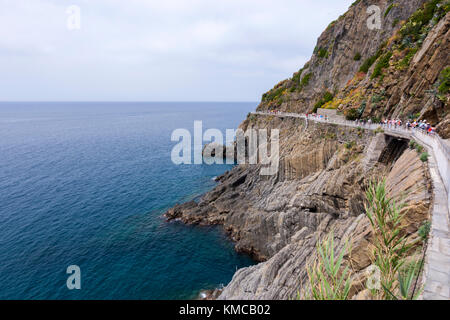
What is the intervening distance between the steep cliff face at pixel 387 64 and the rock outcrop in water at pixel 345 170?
128mm

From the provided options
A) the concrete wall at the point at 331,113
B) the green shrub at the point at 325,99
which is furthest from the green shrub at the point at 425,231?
the green shrub at the point at 325,99

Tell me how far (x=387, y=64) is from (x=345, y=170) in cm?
1875

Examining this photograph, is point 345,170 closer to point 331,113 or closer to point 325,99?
point 331,113

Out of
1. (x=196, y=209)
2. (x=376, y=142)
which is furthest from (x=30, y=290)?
(x=376, y=142)

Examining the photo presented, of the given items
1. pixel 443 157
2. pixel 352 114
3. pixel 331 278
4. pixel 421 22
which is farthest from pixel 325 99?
pixel 331 278

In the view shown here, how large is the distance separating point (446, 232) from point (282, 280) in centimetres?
1424

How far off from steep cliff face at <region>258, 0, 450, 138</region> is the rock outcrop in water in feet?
0.42

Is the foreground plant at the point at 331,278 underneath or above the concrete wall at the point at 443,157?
underneath

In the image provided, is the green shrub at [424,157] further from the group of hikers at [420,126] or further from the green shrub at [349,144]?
the green shrub at [349,144]

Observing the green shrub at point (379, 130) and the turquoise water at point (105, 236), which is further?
the turquoise water at point (105, 236)

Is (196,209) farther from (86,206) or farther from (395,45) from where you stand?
(395,45)

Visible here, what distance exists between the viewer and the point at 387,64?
33.7m

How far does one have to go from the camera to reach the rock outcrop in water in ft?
60.8

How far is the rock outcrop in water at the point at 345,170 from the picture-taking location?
18.5m
